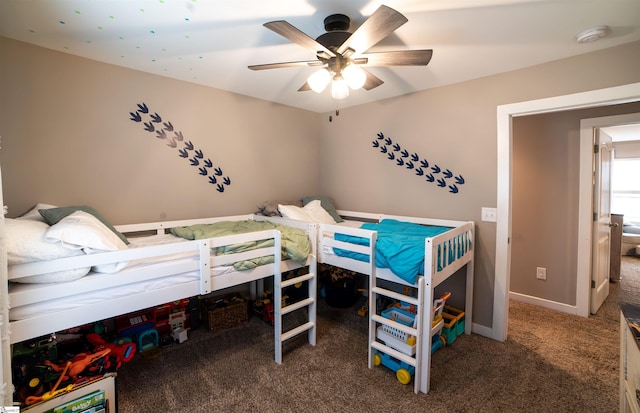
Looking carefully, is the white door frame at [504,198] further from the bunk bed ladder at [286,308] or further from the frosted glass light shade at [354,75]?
the bunk bed ladder at [286,308]

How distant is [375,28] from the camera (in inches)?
53.4

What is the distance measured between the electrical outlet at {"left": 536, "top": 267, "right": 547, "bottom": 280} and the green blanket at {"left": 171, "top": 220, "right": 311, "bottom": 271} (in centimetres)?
264

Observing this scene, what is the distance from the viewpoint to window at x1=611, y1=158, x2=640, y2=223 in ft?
18.2

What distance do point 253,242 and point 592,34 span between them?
2.54m

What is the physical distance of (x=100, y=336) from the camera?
7.07ft

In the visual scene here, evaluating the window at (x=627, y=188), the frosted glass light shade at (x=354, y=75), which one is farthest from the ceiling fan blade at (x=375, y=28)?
the window at (x=627, y=188)

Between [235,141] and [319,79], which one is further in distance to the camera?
[235,141]

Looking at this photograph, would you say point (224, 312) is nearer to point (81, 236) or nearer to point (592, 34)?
point (81, 236)

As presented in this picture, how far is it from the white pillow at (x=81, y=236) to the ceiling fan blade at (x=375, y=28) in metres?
1.63

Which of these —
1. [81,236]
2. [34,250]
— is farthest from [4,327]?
[81,236]

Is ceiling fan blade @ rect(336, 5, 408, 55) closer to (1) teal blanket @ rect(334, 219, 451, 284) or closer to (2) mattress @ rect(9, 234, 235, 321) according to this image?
(1) teal blanket @ rect(334, 219, 451, 284)

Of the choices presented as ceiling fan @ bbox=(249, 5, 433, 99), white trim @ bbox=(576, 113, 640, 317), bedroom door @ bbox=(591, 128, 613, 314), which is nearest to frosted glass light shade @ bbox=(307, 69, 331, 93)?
ceiling fan @ bbox=(249, 5, 433, 99)

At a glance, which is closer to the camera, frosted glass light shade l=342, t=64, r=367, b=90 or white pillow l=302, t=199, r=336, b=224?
frosted glass light shade l=342, t=64, r=367, b=90

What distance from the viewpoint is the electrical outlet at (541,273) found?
123 inches
